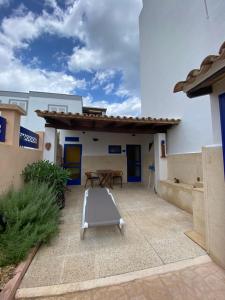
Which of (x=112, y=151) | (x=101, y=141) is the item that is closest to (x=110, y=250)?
(x=112, y=151)

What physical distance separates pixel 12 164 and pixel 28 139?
1.38 m

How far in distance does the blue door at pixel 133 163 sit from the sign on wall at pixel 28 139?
5.98 meters

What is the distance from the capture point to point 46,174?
5113 millimetres

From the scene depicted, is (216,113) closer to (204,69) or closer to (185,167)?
(204,69)

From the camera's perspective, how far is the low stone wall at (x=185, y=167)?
18.0 ft

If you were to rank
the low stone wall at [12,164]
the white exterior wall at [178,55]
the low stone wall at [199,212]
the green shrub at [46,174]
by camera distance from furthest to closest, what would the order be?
the white exterior wall at [178,55] → the green shrub at [46,174] → the low stone wall at [12,164] → the low stone wall at [199,212]

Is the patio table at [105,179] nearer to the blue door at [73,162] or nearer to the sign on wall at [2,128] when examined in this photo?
the blue door at [73,162]

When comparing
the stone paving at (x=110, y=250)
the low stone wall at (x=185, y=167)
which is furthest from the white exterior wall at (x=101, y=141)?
the stone paving at (x=110, y=250)

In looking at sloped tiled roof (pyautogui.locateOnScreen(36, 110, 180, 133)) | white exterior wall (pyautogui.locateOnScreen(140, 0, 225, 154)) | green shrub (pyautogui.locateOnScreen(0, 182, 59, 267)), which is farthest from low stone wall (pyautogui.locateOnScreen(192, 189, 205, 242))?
sloped tiled roof (pyautogui.locateOnScreen(36, 110, 180, 133))

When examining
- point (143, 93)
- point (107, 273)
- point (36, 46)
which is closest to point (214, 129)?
point (107, 273)

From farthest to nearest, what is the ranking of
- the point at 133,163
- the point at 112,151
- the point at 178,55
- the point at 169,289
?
1. the point at 133,163
2. the point at 112,151
3. the point at 178,55
4. the point at 169,289

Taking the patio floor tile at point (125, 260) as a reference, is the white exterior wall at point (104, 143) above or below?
above

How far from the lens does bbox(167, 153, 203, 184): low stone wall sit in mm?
5488

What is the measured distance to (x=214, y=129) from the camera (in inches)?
105
